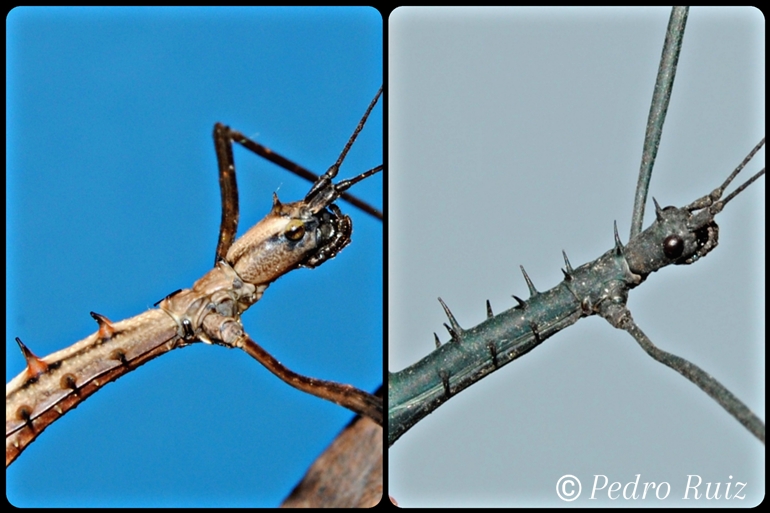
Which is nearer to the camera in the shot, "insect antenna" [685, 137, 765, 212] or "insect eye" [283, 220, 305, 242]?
"insect antenna" [685, 137, 765, 212]

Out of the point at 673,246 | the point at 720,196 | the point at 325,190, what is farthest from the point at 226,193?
the point at 720,196

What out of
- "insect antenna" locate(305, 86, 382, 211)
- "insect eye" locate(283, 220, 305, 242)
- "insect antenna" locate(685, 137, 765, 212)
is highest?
"insect antenna" locate(305, 86, 382, 211)

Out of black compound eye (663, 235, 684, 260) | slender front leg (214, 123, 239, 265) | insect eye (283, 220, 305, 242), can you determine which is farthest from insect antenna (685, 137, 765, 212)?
slender front leg (214, 123, 239, 265)

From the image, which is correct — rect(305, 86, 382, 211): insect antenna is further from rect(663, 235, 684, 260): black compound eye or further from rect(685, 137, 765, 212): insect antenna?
rect(685, 137, 765, 212): insect antenna

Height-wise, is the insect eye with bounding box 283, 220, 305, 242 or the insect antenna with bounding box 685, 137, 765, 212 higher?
the insect eye with bounding box 283, 220, 305, 242

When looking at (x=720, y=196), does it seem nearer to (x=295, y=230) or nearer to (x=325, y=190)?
(x=325, y=190)
